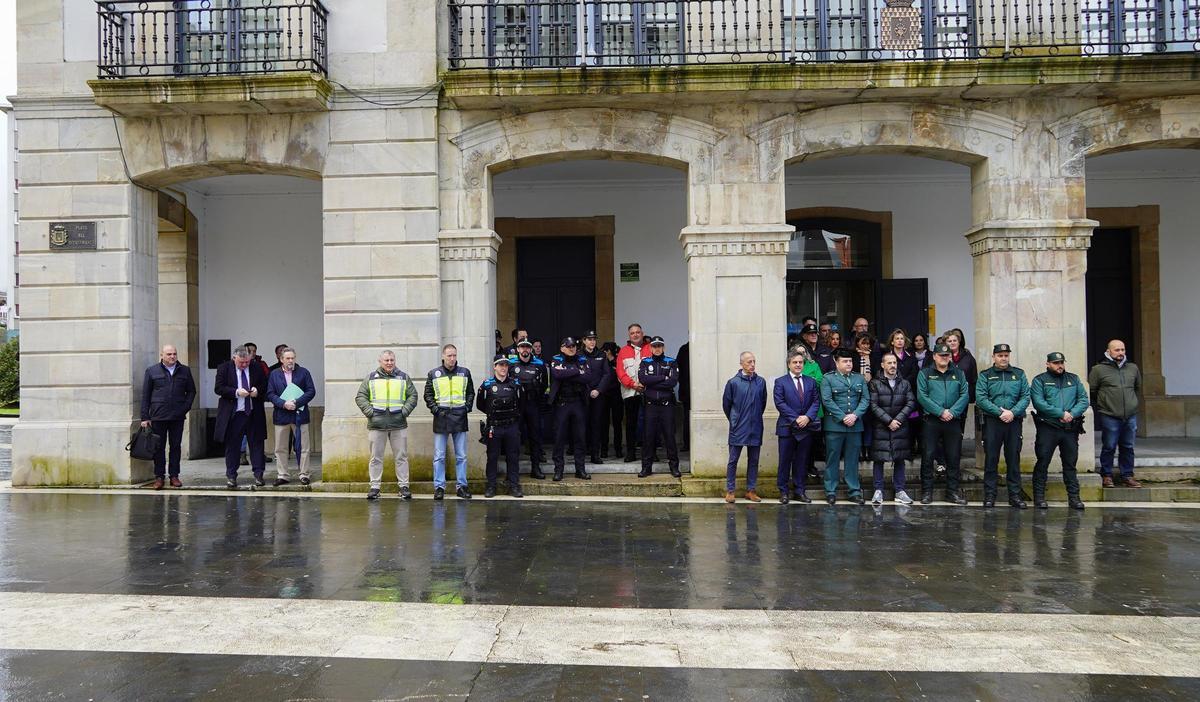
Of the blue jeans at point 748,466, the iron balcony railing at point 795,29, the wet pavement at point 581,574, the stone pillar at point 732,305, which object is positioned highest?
the iron balcony railing at point 795,29

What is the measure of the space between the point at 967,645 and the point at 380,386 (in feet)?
23.8

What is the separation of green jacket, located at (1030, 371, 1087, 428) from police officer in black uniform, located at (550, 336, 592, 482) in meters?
5.25

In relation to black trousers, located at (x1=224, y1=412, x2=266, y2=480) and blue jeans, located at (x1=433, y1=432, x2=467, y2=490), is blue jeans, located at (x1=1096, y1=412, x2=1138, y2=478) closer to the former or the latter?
blue jeans, located at (x1=433, y1=432, x2=467, y2=490)

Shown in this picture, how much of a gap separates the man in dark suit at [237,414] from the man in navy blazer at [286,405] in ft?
0.79

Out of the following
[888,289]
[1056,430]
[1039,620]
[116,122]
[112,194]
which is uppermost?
[116,122]

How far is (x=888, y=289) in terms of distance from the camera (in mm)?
14305

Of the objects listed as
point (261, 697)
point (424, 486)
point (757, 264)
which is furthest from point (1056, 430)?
point (261, 697)

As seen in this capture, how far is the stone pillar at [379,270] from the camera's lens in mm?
11367

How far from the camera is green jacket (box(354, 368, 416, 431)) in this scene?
34.8 feet

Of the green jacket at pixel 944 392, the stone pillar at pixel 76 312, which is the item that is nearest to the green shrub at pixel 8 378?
the stone pillar at pixel 76 312

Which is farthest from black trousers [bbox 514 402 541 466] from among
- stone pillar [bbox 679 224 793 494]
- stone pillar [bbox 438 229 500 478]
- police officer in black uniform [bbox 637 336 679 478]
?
stone pillar [bbox 679 224 793 494]

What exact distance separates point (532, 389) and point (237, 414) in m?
3.84

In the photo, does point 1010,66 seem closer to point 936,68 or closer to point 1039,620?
point 936,68

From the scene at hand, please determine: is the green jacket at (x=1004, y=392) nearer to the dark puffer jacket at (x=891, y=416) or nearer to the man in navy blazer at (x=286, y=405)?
the dark puffer jacket at (x=891, y=416)
